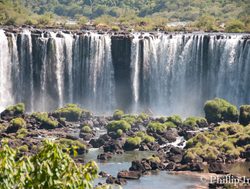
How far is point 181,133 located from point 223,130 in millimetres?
3402

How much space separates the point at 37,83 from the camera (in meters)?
88.6

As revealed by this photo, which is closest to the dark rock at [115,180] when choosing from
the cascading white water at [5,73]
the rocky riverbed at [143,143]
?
the rocky riverbed at [143,143]

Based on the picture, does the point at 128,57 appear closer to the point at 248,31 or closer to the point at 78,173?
the point at 248,31

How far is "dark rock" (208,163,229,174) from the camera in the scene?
5772 cm

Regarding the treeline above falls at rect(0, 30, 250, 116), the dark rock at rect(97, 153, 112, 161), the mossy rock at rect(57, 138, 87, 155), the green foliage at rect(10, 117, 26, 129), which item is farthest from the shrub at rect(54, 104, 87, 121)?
the dark rock at rect(97, 153, 112, 161)

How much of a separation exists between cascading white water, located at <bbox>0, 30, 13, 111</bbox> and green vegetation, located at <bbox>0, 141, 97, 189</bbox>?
66.1 metres

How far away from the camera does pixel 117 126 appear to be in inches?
2827

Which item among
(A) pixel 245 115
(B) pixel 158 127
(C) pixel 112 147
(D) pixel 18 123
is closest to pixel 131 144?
(C) pixel 112 147

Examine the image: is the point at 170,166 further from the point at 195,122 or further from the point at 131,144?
the point at 195,122

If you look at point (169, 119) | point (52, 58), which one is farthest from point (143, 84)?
point (169, 119)

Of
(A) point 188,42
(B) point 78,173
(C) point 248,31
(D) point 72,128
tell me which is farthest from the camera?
(C) point 248,31

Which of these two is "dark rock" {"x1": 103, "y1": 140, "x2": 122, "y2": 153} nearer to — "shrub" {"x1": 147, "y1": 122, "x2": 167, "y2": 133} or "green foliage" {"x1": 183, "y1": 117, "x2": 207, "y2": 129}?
"shrub" {"x1": 147, "y1": 122, "x2": 167, "y2": 133}

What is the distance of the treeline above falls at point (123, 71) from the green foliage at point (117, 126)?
50.8ft

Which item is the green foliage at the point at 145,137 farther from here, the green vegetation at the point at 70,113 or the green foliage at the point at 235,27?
the green foliage at the point at 235,27
